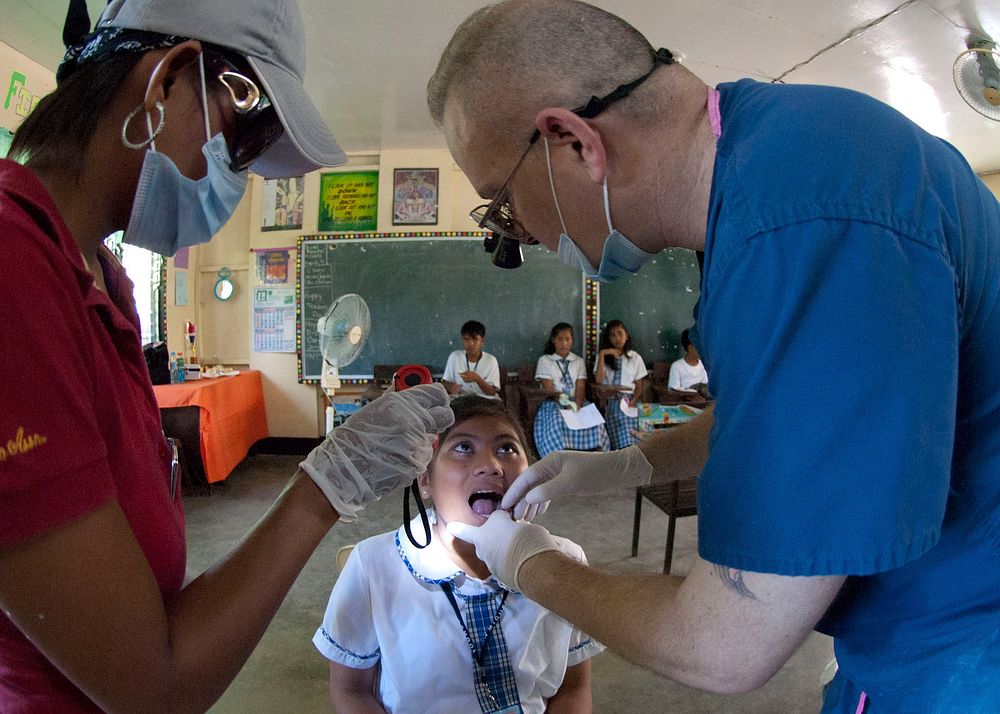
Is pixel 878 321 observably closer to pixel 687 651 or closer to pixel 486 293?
pixel 687 651

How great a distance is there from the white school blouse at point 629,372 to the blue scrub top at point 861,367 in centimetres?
541

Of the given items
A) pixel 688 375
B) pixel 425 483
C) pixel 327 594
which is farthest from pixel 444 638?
pixel 688 375

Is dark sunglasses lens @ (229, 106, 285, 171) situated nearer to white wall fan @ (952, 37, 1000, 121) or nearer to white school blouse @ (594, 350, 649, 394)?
white wall fan @ (952, 37, 1000, 121)

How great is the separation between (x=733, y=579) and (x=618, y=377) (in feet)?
18.2

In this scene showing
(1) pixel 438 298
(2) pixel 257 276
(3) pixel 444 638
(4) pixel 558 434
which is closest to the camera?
(3) pixel 444 638

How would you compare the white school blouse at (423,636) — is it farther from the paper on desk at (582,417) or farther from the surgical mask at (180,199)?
the paper on desk at (582,417)

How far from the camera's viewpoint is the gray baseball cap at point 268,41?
31.0 inches

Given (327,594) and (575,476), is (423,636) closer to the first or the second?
(575,476)

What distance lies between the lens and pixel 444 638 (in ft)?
4.91

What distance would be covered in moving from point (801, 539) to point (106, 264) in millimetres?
1088

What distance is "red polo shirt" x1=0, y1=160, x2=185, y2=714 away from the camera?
0.53m

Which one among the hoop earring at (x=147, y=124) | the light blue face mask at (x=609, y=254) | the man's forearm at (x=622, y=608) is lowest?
the man's forearm at (x=622, y=608)

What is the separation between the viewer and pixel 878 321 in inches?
20.9

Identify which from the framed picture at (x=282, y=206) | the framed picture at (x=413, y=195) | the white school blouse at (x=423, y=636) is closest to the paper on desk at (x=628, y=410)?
the framed picture at (x=413, y=195)
